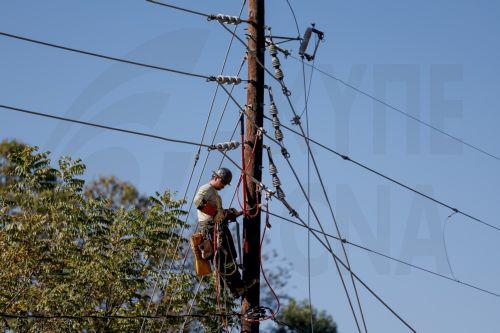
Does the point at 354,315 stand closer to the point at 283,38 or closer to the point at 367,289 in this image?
the point at 367,289

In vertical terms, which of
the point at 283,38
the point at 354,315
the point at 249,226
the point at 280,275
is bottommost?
the point at 354,315

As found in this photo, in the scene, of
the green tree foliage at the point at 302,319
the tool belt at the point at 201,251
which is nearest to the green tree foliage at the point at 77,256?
the tool belt at the point at 201,251

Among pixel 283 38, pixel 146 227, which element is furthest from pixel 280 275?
pixel 283 38

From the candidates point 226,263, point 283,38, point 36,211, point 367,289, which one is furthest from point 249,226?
point 36,211

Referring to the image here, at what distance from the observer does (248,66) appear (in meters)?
14.7

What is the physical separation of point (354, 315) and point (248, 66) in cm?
399

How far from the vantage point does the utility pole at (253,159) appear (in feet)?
45.5

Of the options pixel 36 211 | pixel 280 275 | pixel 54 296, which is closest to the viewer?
pixel 54 296

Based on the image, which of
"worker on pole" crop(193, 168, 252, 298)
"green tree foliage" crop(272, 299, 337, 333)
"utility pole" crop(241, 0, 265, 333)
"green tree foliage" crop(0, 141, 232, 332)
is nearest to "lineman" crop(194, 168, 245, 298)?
"worker on pole" crop(193, 168, 252, 298)

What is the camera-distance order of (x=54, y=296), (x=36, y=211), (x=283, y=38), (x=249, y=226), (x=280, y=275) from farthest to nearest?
1. (x=280, y=275)
2. (x=36, y=211)
3. (x=54, y=296)
4. (x=283, y=38)
5. (x=249, y=226)

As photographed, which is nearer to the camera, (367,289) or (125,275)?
(367,289)

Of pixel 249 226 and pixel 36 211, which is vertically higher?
pixel 36 211

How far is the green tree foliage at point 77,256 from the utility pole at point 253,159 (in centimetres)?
840

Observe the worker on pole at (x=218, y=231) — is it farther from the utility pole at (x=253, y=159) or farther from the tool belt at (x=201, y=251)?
the utility pole at (x=253, y=159)
